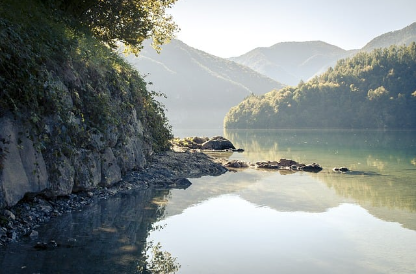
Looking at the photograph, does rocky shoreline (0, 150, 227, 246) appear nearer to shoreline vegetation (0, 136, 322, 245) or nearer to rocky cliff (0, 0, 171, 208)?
shoreline vegetation (0, 136, 322, 245)

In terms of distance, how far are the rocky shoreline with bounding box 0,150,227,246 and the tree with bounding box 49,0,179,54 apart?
7.96 m

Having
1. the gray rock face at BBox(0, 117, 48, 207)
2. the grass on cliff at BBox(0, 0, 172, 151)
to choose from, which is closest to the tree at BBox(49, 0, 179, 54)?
the grass on cliff at BBox(0, 0, 172, 151)

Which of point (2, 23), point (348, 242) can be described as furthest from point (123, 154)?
point (348, 242)

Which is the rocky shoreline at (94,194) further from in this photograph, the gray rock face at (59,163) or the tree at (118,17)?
the tree at (118,17)

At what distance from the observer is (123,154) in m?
21.1

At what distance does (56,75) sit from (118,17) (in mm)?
10910

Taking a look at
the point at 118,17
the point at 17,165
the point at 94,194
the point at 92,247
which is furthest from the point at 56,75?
the point at 118,17

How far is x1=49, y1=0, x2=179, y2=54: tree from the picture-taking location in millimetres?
23156

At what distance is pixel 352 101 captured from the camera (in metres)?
155

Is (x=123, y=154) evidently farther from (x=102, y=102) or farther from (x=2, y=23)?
(x=2, y=23)

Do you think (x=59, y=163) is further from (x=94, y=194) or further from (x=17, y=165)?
(x=94, y=194)

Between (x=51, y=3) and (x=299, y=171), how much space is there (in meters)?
20.3

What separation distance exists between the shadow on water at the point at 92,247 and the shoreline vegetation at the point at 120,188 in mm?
395

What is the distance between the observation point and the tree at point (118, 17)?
76.0 ft
